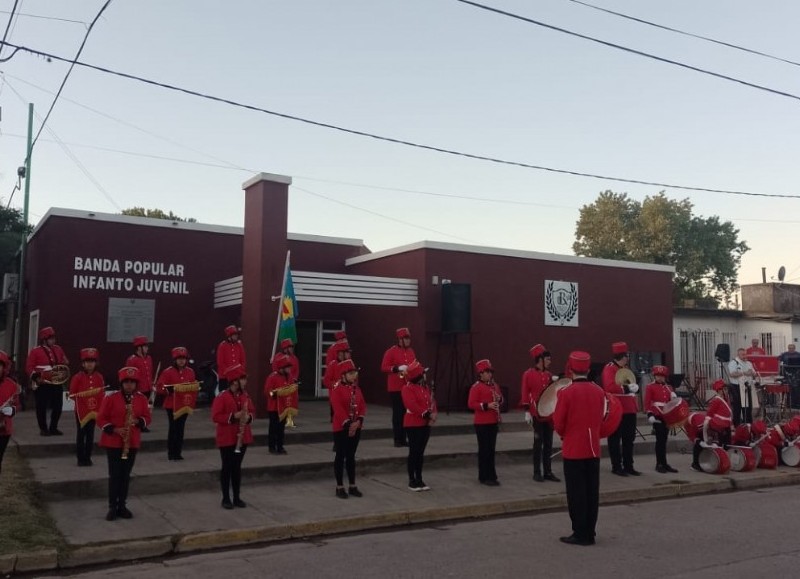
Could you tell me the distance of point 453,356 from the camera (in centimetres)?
1923

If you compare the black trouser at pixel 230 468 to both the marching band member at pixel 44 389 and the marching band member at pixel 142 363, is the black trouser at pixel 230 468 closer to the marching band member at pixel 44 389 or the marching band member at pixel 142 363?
the marching band member at pixel 142 363

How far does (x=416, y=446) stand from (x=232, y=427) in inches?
112

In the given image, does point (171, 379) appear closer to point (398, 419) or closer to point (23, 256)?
point (398, 419)

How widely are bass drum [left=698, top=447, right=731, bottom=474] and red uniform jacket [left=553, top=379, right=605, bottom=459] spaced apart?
5677 millimetres

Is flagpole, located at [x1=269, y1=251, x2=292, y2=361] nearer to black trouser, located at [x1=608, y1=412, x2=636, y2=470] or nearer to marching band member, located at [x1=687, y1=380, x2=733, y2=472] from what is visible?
black trouser, located at [x1=608, y1=412, x2=636, y2=470]

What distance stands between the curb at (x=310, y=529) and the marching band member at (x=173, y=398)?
363cm

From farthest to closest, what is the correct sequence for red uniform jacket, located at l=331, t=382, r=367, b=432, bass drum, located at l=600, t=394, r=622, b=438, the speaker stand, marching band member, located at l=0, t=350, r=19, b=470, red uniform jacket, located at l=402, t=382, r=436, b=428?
the speaker stand < red uniform jacket, located at l=402, t=382, r=436, b=428 < red uniform jacket, located at l=331, t=382, r=367, b=432 < marching band member, located at l=0, t=350, r=19, b=470 < bass drum, located at l=600, t=394, r=622, b=438

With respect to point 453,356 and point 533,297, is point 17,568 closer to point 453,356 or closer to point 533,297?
point 453,356

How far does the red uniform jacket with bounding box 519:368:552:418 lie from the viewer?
11539mm

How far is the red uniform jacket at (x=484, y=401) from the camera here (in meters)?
10.9

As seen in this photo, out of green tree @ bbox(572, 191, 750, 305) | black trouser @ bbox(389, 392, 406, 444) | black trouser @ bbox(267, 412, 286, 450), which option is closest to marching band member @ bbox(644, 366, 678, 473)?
black trouser @ bbox(389, 392, 406, 444)

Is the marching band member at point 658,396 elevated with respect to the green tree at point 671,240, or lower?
lower

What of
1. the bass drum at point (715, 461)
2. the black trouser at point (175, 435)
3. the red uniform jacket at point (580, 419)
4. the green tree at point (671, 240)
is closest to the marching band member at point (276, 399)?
the black trouser at point (175, 435)

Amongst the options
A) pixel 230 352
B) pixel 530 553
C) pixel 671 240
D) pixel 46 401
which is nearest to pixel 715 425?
pixel 530 553
